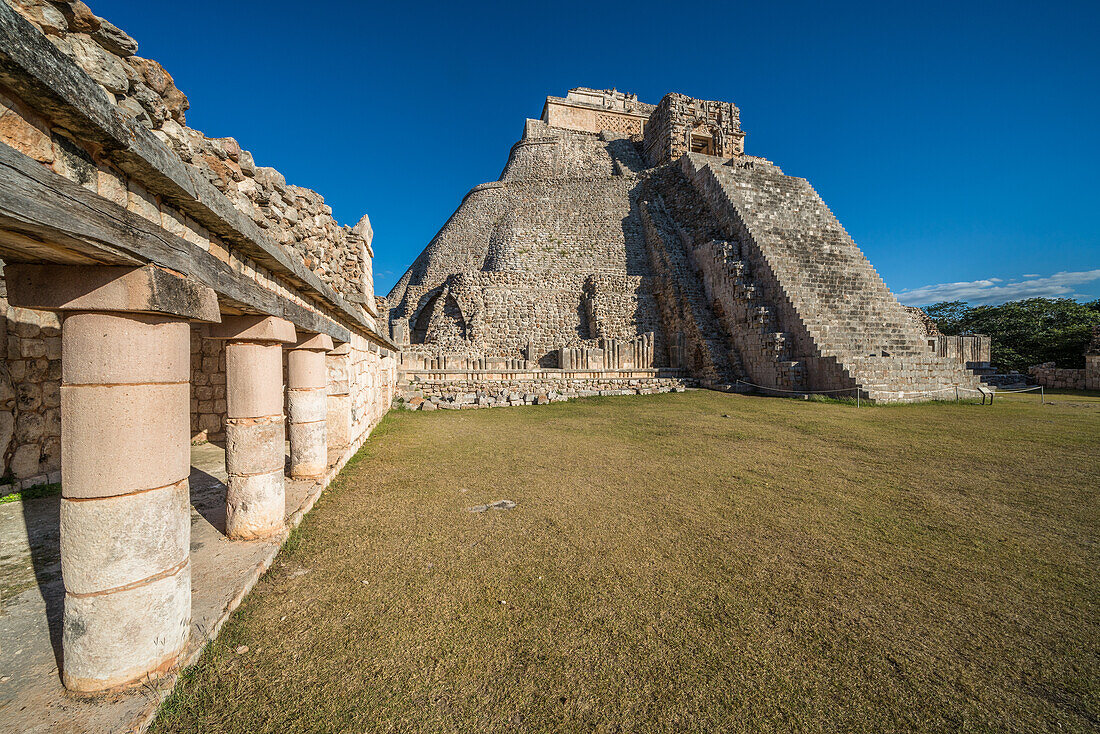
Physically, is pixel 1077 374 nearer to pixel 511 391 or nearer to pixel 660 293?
pixel 660 293

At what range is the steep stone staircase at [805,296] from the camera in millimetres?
12797

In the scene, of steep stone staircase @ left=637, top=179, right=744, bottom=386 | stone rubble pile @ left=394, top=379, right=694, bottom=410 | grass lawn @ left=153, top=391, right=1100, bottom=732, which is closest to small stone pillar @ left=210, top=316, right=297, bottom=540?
grass lawn @ left=153, top=391, right=1100, bottom=732

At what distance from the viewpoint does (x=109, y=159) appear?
72.6 inches

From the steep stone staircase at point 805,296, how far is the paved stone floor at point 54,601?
1418cm

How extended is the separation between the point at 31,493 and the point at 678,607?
724cm

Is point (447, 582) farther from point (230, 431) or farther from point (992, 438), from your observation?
point (992, 438)

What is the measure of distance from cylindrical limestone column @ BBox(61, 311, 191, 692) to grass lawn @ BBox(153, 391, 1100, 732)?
0.38m

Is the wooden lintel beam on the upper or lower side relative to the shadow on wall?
upper

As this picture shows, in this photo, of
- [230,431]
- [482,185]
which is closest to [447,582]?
[230,431]

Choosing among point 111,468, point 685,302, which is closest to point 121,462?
→ point 111,468

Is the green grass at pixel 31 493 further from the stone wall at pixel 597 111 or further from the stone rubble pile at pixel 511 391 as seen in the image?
the stone wall at pixel 597 111

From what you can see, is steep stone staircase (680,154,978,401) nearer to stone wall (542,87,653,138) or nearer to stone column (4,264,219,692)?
stone column (4,264,219,692)

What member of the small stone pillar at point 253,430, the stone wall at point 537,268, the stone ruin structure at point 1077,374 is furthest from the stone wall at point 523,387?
the stone ruin structure at point 1077,374

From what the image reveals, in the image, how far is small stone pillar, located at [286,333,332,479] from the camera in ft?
16.3
